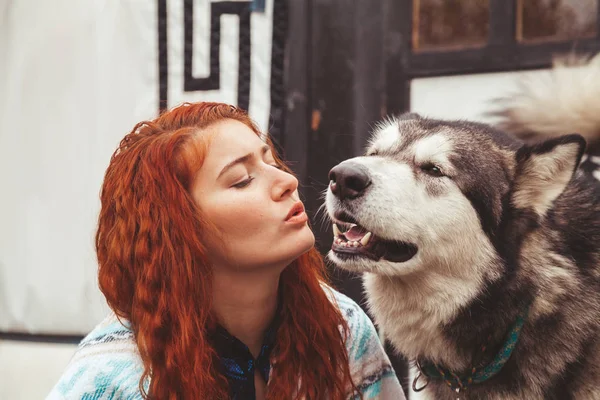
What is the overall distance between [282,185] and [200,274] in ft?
1.19

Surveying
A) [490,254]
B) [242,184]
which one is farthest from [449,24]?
[242,184]

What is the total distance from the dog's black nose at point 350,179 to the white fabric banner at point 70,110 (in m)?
1.40

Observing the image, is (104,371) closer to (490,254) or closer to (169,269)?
(169,269)

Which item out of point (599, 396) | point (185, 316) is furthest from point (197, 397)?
point (599, 396)

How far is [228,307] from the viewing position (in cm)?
217

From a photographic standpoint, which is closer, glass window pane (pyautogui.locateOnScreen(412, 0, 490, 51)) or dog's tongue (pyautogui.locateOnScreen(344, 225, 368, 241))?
dog's tongue (pyautogui.locateOnScreen(344, 225, 368, 241))

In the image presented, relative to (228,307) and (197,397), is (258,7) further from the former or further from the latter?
(197,397)

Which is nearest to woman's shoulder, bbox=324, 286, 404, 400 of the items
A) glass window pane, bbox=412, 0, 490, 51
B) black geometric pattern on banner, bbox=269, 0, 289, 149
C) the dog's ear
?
the dog's ear

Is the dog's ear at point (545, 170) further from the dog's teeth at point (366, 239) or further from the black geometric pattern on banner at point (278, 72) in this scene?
the black geometric pattern on banner at point (278, 72)

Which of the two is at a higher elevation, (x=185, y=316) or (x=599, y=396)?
(x=185, y=316)

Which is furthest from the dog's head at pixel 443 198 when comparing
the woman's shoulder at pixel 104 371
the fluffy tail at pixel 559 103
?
the woman's shoulder at pixel 104 371

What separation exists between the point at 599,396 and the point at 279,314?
1.03 metres

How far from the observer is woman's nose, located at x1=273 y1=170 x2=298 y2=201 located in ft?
6.63

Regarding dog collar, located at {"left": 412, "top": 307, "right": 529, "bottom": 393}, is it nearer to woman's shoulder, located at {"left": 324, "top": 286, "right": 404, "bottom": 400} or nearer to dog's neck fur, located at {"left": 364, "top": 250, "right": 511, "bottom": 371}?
dog's neck fur, located at {"left": 364, "top": 250, "right": 511, "bottom": 371}
